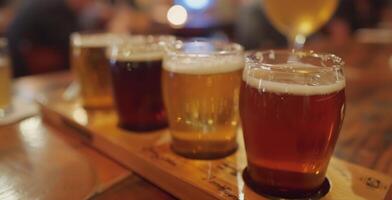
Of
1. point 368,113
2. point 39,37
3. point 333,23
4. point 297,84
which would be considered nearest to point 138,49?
point 297,84

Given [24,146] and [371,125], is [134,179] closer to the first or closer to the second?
[24,146]

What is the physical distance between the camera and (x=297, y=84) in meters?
0.59

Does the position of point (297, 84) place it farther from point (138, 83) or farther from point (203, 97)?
point (138, 83)

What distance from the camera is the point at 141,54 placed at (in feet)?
2.84

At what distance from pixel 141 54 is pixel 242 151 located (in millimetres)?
293

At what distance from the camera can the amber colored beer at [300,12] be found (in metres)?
1.09

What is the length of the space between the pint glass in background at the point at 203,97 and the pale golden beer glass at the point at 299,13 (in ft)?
1.31

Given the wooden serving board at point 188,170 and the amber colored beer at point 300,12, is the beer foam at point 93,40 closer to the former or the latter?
the wooden serving board at point 188,170

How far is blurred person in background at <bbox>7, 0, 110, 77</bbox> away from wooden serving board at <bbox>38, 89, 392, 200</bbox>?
85.0 inches

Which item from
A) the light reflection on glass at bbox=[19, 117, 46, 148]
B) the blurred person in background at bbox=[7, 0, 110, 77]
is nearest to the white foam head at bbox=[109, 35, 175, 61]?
the light reflection on glass at bbox=[19, 117, 46, 148]

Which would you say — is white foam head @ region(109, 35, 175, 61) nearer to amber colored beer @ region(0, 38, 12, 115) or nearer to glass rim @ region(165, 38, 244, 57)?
glass rim @ region(165, 38, 244, 57)

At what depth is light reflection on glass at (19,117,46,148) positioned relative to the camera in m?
0.89

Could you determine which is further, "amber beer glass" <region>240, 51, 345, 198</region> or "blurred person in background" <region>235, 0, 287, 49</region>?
"blurred person in background" <region>235, 0, 287, 49</region>

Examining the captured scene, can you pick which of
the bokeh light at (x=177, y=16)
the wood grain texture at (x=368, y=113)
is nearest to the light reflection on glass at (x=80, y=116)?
the wood grain texture at (x=368, y=113)
